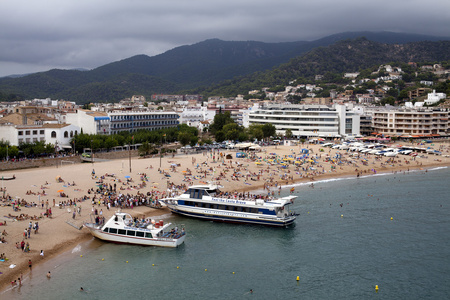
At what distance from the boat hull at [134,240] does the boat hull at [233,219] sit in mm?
7070

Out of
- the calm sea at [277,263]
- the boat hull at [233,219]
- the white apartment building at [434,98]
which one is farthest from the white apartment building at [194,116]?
the calm sea at [277,263]

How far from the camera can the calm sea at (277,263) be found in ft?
95.8

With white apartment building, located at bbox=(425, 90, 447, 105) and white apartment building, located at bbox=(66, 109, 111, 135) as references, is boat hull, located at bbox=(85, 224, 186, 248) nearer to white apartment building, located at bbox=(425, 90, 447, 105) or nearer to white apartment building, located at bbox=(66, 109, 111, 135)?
white apartment building, located at bbox=(66, 109, 111, 135)

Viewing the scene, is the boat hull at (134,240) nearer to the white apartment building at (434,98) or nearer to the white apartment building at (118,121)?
the white apartment building at (118,121)

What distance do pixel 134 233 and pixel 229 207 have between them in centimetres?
1016

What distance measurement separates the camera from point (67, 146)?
7588cm

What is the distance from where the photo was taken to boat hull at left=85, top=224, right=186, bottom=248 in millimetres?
36719

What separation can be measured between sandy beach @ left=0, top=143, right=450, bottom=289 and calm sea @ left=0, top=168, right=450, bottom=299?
2.41 metres

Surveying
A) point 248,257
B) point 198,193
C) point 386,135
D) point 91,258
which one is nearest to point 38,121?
point 198,193

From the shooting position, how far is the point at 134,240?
3719 cm

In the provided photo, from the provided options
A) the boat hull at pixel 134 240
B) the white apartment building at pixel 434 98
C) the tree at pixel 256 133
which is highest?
the white apartment building at pixel 434 98

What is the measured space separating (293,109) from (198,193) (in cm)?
8168

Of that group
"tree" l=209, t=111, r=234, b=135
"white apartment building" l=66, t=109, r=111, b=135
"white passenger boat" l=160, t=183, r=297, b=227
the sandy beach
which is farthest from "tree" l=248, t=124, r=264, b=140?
"white passenger boat" l=160, t=183, r=297, b=227

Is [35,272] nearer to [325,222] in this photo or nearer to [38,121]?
[325,222]
